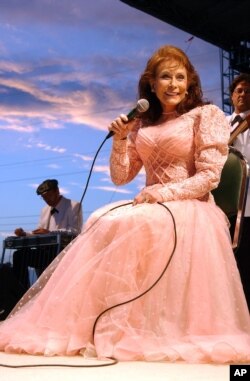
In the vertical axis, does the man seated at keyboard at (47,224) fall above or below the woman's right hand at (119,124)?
below

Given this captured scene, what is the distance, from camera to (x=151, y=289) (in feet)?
5.83

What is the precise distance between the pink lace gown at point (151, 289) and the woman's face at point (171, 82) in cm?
18

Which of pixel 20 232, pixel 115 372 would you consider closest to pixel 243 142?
pixel 115 372

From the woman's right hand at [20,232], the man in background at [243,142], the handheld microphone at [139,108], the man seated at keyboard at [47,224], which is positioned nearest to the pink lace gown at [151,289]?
the handheld microphone at [139,108]

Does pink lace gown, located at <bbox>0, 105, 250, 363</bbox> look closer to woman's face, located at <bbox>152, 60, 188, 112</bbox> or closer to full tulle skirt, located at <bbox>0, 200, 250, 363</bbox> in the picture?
full tulle skirt, located at <bbox>0, 200, 250, 363</bbox>

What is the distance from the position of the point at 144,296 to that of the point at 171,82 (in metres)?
0.85

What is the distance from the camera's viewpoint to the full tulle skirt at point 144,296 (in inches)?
65.6

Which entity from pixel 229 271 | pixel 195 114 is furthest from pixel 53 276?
pixel 195 114

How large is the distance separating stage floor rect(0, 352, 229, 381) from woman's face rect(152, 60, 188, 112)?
1.04m

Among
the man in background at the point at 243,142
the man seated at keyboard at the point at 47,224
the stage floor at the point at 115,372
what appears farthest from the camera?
the man seated at keyboard at the point at 47,224

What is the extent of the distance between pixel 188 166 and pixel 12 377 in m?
1.07

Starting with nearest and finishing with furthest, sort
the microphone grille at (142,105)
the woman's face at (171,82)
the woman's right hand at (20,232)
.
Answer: the microphone grille at (142,105), the woman's face at (171,82), the woman's right hand at (20,232)

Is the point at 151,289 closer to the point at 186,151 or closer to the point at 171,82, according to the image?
the point at 186,151

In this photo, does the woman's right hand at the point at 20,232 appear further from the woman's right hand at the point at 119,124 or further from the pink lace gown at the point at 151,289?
the woman's right hand at the point at 119,124
